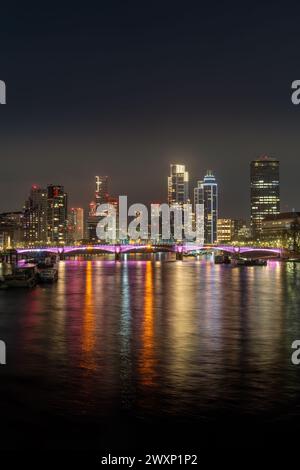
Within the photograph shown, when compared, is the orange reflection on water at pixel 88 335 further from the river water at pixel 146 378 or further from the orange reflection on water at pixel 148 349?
the orange reflection on water at pixel 148 349

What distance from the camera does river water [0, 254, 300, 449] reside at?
14.6 metres

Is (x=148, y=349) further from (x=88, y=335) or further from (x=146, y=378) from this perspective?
(x=146, y=378)

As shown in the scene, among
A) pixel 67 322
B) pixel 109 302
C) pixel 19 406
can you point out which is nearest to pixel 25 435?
pixel 19 406

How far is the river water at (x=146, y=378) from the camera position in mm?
14594

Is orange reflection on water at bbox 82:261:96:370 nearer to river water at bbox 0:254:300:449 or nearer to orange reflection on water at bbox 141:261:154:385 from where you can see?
river water at bbox 0:254:300:449

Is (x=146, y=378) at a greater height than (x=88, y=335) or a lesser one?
greater

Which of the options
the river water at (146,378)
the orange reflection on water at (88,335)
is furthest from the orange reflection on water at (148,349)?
the orange reflection on water at (88,335)

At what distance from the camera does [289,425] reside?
15.0 m

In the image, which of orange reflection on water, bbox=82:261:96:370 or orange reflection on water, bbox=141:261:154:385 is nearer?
orange reflection on water, bbox=141:261:154:385

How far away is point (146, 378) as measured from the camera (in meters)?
20.1

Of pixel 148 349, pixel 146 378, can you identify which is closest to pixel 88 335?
pixel 148 349

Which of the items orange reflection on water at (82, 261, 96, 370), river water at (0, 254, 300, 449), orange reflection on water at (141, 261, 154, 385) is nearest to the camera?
river water at (0, 254, 300, 449)

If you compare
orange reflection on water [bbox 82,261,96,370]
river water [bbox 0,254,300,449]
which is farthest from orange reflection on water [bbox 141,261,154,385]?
orange reflection on water [bbox 82,261,96,370]

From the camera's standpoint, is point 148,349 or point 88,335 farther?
point 88,335
